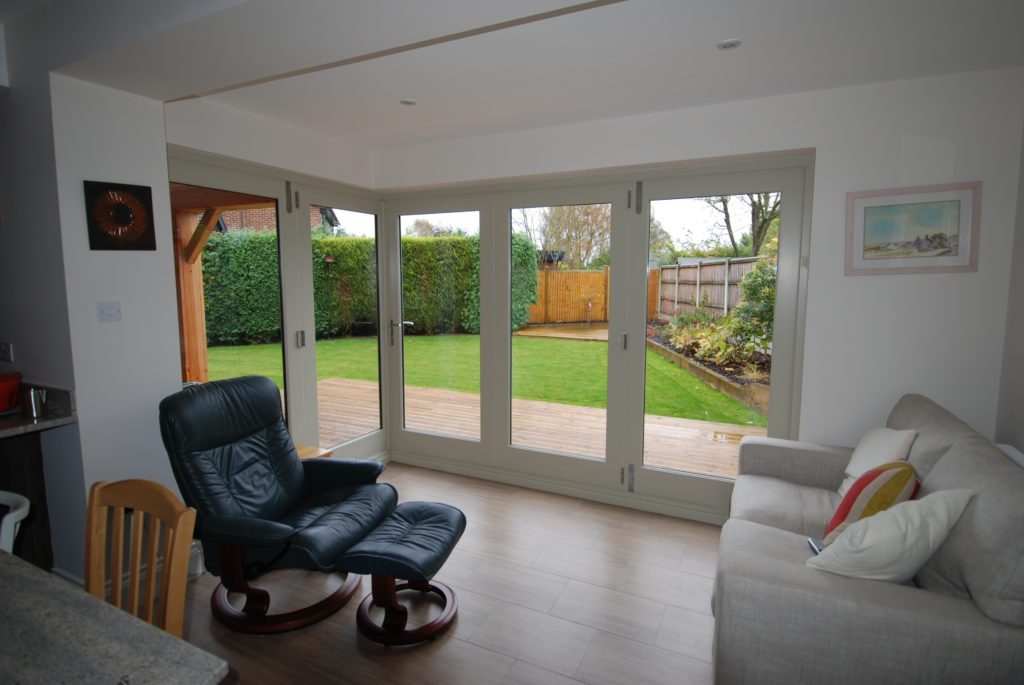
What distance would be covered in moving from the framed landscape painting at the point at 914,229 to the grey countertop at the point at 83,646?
317cm

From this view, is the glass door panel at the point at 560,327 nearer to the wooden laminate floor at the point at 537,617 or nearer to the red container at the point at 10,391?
the wooden laminate floor at the point at 537,617

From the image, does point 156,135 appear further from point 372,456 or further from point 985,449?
point 985,449

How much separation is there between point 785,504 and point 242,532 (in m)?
2.33

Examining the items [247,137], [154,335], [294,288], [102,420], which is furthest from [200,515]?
[247,137]

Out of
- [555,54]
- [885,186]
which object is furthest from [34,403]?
[885,186]

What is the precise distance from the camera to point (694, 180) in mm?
3359

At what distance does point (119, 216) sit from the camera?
2.48 meters

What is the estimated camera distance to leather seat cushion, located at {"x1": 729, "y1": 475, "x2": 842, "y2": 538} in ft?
7.79

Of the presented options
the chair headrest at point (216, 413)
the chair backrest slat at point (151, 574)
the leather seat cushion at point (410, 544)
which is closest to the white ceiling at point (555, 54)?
the chair headrest at point (216, 413)

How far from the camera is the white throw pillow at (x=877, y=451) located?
7.68 feet

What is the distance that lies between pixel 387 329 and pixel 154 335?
2.00m

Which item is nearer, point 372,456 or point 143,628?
point 143,628

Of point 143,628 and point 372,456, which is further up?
point 143,628

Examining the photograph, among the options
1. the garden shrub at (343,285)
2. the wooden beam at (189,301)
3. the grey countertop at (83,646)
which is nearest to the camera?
the grey countertop at (83,646)
